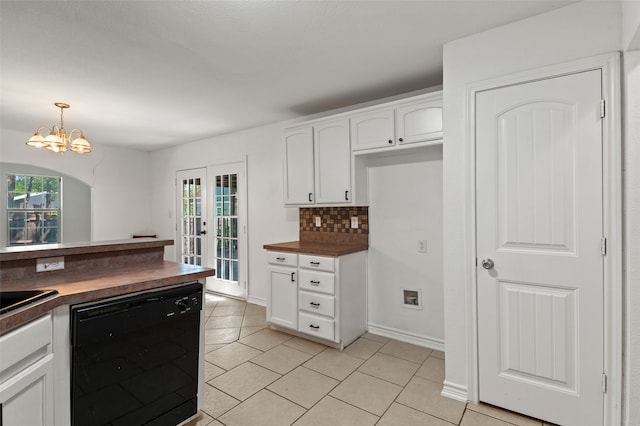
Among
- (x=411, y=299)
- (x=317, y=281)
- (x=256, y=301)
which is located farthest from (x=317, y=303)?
(x=256, y=301)

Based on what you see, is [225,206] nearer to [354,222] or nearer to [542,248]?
[354,222]

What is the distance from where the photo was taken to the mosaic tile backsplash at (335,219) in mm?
3334

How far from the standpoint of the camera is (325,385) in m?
2.32

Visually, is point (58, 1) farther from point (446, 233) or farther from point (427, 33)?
point (446, 233)

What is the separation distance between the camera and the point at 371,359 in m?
2.72

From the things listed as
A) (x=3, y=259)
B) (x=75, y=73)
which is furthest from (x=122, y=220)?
(x=3, y=259)

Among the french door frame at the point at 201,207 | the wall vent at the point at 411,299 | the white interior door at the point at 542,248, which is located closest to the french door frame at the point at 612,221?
the white interior door at the point at 542,248

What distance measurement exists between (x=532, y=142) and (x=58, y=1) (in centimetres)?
284

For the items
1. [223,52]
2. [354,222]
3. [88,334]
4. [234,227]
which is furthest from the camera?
[234,227]

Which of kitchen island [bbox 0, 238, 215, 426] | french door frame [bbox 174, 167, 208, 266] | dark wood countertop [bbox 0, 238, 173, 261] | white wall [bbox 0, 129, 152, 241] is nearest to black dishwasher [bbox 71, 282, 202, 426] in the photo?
kitchen island [bbox 0, 238, 215, 426]

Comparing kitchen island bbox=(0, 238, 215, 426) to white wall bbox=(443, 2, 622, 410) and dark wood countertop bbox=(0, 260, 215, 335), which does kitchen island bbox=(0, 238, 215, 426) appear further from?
white wall bbox=(443, 2, 622, 410)

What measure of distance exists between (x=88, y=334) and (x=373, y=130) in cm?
251

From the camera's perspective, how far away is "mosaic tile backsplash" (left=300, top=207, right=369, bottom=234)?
3334 millimetres

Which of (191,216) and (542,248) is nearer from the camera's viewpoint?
(542,248)
